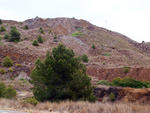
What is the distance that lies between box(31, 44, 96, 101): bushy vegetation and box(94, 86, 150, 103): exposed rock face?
4.04 meters

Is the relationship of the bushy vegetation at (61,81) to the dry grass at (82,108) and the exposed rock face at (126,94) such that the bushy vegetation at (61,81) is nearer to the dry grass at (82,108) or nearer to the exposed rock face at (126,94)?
the dry grass at (82,108)

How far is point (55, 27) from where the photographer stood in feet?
236

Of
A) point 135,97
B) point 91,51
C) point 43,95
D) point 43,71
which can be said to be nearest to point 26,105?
point 43,95

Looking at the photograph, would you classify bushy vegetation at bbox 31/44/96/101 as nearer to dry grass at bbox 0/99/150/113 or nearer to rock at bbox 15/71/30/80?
dry grass at bbox 0/99/150/113

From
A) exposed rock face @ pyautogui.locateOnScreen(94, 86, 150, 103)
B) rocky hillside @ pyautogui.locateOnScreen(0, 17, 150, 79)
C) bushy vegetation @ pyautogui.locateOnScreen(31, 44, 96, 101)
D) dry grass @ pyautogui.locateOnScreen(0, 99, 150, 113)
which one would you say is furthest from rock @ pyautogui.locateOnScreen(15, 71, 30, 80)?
dry grass @ pyautogui.locateOnScreen(0, 99, 150, 113)

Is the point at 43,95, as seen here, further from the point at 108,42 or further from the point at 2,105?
the point at 108,42

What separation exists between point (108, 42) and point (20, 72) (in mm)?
37953

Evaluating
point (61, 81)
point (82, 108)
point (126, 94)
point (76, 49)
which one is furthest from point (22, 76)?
point (82, 108)

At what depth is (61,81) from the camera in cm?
1371

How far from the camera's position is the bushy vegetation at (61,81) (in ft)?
43.2

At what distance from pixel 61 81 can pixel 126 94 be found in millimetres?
6718

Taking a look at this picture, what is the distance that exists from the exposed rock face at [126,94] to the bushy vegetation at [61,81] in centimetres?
404

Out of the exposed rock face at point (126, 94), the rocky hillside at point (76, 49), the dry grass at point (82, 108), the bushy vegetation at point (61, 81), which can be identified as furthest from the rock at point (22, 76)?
the dry grass at point (82, 108)

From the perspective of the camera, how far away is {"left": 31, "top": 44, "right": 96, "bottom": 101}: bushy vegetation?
13.2 m
